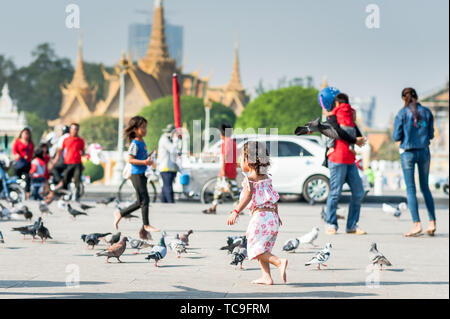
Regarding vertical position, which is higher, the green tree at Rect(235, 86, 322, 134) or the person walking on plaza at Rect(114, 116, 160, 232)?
the green tree at Rect(235, 86, 322, 134)

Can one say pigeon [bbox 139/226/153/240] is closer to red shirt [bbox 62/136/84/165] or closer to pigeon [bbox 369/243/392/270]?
pigeon [bbox 369/243/392/270]

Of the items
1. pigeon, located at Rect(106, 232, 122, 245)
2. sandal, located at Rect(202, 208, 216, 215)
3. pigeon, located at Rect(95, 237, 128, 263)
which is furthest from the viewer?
sandal, located at Rect(202, 208, 216, 215)

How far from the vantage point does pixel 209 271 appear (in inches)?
250

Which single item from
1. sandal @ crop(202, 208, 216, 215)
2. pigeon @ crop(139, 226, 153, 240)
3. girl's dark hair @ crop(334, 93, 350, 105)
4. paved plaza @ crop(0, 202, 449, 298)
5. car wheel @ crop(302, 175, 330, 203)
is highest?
girl's dark hair @ crop(334, 93, 350, 105)

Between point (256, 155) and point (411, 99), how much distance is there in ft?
15.2

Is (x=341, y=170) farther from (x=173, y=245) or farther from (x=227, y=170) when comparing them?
(x=227, y=170)

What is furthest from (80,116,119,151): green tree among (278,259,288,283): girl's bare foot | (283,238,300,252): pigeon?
(278,259,288,283): girl's bare foot

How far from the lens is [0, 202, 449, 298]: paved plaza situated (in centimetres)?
526

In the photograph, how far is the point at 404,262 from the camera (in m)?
7.23

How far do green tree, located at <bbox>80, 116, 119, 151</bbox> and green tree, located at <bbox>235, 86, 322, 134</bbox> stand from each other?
555 inches

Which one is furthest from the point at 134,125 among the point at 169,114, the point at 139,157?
the point at 169,114

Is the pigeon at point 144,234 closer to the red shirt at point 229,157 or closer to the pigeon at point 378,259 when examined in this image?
the pigeon at point 378,259

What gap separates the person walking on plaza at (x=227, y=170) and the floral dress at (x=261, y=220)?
6.99 metres
